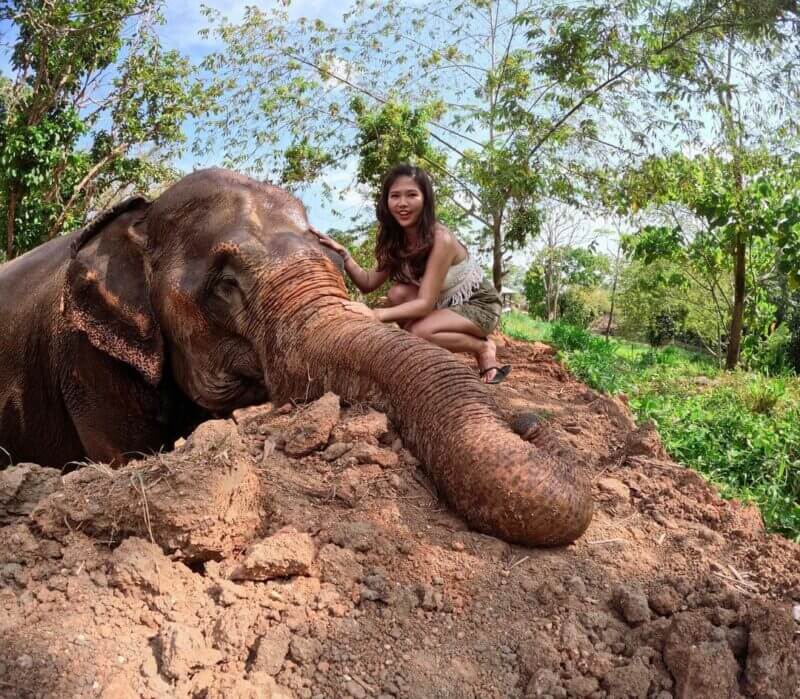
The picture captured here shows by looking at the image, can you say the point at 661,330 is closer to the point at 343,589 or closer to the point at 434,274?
the point at 434,274

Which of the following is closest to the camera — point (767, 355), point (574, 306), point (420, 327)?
point (420, 327)

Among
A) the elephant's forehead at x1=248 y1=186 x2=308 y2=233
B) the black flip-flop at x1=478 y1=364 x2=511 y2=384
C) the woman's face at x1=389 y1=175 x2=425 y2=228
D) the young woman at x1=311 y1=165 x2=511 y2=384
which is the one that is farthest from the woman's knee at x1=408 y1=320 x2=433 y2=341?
the elephant's forehead at x1=248 y1=186 x2=308 y2=233

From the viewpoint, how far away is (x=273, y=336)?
3797mm

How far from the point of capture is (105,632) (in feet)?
6.59

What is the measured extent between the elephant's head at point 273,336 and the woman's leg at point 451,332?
144cm

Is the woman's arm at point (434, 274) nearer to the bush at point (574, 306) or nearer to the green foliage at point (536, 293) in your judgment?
the bush at point (574, 306)

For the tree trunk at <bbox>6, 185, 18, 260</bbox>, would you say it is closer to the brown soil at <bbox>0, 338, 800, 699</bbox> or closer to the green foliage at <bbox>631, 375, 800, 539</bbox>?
the green foliage at <bbox>631, 375, 800, 539</bbox>

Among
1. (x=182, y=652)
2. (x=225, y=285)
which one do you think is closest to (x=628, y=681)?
(x=182, y=652)

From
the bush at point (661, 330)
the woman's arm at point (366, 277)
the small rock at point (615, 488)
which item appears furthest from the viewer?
the bush at point (661, 330)

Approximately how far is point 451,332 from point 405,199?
3.82 ft

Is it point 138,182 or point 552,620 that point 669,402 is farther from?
point 138,182

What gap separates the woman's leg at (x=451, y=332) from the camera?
216 inches

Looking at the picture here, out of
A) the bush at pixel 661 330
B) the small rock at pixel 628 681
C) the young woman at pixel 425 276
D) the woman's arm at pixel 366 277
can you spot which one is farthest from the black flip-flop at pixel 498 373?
the bush at pixel 661 330

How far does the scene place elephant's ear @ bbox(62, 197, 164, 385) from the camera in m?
4.38
